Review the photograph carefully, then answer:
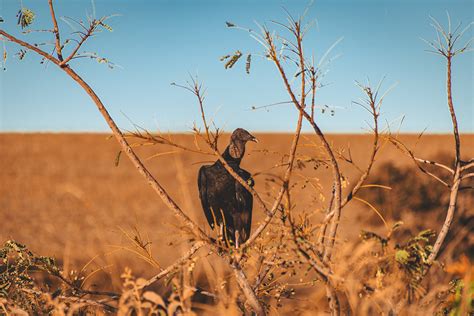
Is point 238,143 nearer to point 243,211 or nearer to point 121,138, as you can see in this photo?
Result: point 243,211

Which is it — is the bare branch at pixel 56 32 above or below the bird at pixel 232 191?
above

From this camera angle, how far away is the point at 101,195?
1300 centimetres

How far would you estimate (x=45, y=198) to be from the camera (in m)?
12.9

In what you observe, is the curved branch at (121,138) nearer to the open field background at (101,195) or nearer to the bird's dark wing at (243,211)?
the bird's dark wing at (243,211)

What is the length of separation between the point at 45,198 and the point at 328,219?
38.1ft

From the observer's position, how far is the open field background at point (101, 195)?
9328 millimetres

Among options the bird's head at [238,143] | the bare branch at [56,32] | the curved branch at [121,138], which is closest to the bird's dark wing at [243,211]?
the bird's head at [238,143]

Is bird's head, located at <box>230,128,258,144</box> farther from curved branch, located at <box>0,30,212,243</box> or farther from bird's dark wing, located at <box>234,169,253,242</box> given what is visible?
curved branch, located at <box>0,30,212,243</box>

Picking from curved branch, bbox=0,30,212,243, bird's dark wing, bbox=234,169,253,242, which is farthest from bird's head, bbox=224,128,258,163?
curved branch, bbox=0,30,212,243

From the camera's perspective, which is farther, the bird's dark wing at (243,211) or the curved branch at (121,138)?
the bird's dark wing at (243,211)

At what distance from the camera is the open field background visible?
933 centimetres

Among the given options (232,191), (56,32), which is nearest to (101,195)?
(232,191)

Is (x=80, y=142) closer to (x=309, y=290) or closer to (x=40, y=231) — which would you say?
(x=40, y=231)

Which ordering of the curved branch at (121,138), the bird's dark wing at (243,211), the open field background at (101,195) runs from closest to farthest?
the curved branch at (121,138) < the bird's dark wing at (243,211) < the open field background at (101,195)
